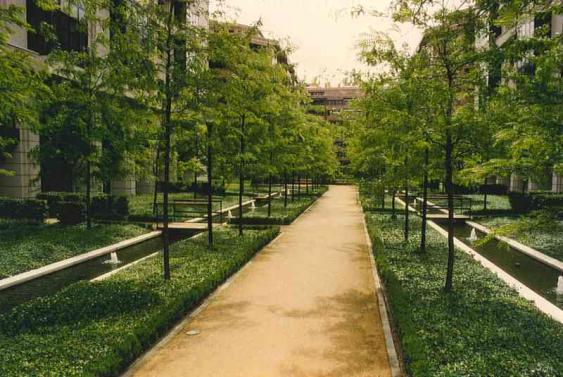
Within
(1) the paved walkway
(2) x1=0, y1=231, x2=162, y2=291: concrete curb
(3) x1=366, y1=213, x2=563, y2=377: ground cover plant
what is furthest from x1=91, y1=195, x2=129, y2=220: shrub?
(3) x1=366, y1=213, x2=563, y2=377: ground cover plant

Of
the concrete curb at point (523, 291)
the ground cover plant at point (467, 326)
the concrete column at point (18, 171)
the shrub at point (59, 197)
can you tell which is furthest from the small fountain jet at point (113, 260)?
the concrete column at point (18, 171)

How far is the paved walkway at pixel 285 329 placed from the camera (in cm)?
688

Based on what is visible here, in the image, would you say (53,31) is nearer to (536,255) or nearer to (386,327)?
(386,327)

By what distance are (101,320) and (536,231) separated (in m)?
17.9

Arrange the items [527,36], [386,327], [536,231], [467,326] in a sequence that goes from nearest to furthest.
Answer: [467,326] → [386,327] → [527,36] → [536,231]

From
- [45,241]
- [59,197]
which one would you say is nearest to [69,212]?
[59,197]

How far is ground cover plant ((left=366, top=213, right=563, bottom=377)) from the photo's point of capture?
6.27 metres

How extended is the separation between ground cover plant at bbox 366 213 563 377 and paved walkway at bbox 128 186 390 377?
26.3 inches

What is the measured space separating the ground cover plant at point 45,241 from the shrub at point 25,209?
1125 millimetres

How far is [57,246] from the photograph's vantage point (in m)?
14.9

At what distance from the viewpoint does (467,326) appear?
7809mm

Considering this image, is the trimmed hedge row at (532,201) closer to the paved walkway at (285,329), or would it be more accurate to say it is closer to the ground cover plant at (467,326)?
the ground cover plant at (467,326)

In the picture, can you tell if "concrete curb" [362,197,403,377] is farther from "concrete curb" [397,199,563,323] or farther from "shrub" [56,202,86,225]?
"shrub" [56,202,86,225]

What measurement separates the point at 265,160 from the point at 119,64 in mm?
9493
